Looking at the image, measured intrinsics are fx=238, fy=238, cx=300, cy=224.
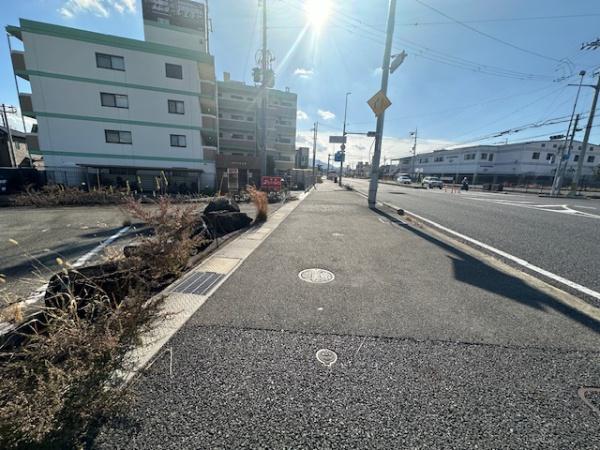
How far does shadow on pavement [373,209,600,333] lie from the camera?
2.98 metres

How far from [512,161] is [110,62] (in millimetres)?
62580

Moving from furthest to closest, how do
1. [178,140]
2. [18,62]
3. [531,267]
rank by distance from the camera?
[178,140] → [18,62] → [531,267]

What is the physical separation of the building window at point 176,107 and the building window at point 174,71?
2.04 metres

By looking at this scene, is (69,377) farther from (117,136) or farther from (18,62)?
(18,62)

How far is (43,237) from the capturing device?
6.32 m

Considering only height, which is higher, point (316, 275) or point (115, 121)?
point (115, 121)

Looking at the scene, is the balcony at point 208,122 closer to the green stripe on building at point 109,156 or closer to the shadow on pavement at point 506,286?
the green stripe on building at point 109,156

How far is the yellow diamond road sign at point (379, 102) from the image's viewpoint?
11.0 m

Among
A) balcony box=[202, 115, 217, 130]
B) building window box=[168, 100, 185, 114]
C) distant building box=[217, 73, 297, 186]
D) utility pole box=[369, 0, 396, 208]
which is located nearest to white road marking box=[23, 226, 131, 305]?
utility pole box=[369, 0, 396, 208]

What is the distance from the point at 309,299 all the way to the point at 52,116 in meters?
27.0

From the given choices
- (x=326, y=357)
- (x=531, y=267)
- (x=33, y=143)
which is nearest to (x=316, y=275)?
(x=326, y=357)

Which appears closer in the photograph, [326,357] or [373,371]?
[373,371]

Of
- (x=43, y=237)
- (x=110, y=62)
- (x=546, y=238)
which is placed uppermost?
(x=110, y=62)

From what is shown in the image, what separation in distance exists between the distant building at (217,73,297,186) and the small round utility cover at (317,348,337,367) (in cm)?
3258
